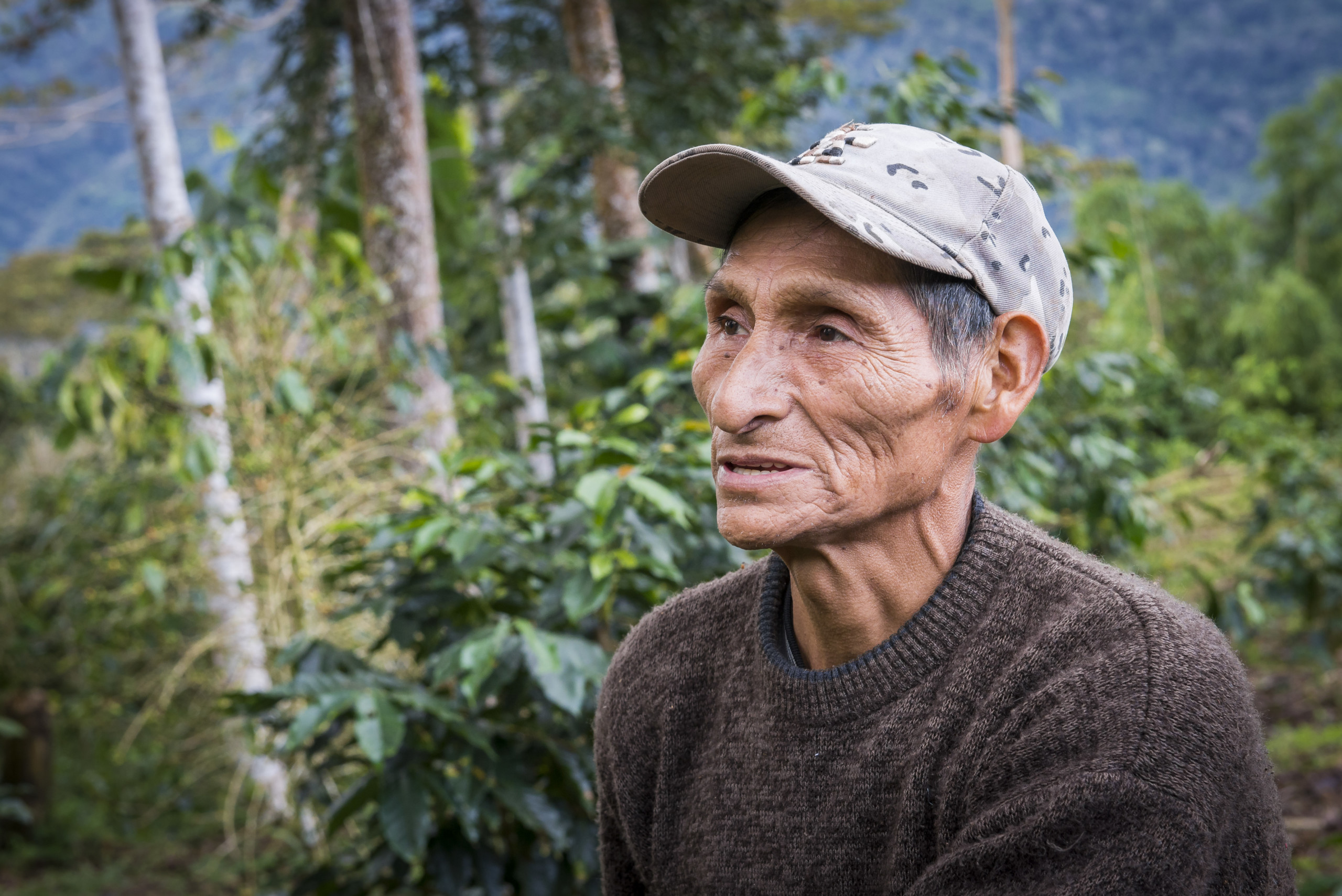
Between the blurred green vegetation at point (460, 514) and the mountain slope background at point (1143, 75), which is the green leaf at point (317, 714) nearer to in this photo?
the blurred green vegetation at point (460, 514)

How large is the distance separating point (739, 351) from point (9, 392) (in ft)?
28.2

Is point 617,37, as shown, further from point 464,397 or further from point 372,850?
point 372,850

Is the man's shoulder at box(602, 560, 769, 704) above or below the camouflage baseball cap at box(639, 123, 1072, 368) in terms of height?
below

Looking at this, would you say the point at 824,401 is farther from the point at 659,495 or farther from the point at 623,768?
the point at 659,495

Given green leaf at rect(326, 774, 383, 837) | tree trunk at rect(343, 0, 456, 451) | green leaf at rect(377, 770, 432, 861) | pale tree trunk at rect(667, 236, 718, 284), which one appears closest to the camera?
green leaf at rect(377, 770, 432, 861)

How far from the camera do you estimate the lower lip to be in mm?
1095

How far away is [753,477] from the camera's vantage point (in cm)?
111

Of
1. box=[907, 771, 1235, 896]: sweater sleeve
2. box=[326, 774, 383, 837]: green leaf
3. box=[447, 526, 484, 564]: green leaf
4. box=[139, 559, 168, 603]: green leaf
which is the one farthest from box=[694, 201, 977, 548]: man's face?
box=[139, 559, 168, 603]: green leaf

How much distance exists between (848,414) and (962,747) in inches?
14.0

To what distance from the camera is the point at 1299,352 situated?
1496 centimetres

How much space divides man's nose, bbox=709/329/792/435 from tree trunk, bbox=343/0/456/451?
327 centimetres

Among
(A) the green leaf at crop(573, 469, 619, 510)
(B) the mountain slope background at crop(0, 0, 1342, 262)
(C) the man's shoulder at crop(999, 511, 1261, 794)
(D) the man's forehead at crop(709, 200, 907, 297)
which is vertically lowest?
(B) the mountain slope background at crop(0, 0, 1342, 262)

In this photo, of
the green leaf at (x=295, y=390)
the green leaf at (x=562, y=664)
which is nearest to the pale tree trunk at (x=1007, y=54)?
the green leaf at (x=295, y=390)

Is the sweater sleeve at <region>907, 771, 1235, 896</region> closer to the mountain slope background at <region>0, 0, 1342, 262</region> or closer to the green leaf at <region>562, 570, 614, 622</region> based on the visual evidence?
the green leaf at <region>562, 570, 614, 622</region>
